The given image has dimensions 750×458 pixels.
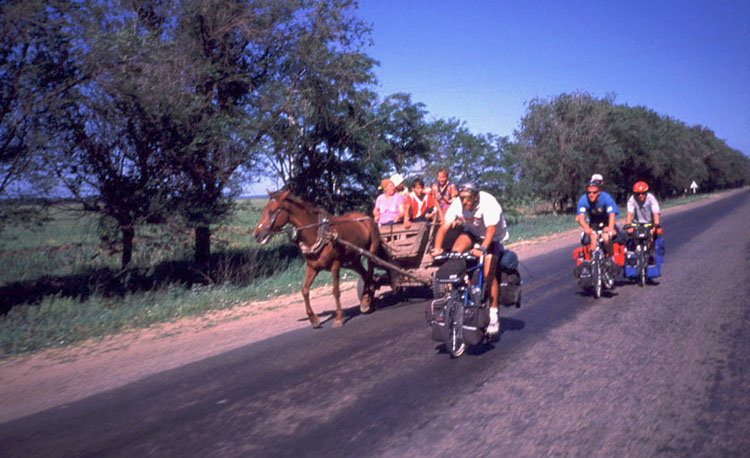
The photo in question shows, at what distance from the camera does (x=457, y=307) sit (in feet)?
19.3

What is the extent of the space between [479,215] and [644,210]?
6253 mm

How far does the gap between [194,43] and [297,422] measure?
1349 centimetres

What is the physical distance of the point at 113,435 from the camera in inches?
172

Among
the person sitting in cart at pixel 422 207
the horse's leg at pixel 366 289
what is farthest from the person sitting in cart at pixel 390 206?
the horse's leg at pixel 366 289

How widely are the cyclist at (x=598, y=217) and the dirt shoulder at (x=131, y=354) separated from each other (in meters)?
4.44

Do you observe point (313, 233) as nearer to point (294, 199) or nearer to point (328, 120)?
point (294, 199)

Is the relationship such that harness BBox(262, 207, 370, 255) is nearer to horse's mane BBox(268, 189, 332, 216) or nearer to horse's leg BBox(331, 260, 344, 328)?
horse's mane BBox(268, 189, 332, 216)

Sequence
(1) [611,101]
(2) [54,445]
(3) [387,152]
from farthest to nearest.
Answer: (1) [611,101], (3) [387,152], (2) [54,445]

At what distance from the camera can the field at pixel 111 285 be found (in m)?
8.99

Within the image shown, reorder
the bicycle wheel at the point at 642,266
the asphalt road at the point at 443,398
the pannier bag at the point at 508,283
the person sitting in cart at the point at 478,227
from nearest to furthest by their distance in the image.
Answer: the asphalt road at the point at 443,398, the person sitting in cart at the point at 478,227, the pannier bag at the point at 508,283, the bicycle wheel at the point at 642,266

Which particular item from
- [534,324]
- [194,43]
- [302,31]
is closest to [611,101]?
[302,31]

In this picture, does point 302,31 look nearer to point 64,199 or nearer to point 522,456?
point 64,199

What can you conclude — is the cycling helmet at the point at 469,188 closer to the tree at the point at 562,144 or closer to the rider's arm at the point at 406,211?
the rider's arm at the point at 406,211

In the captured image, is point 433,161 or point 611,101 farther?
point 611,101
